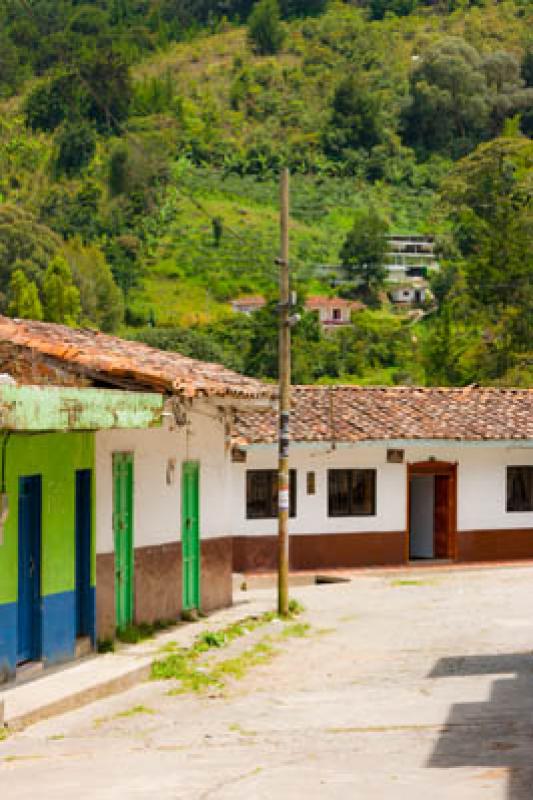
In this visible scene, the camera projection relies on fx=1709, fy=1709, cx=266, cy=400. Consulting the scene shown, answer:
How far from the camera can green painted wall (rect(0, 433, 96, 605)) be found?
1491cm

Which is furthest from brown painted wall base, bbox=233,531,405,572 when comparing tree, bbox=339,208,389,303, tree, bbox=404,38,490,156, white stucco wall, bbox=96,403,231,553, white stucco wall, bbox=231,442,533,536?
tree, bbox=404,38,490,156

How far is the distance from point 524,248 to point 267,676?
48254 millimetres

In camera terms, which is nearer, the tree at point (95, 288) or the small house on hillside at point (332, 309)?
the tree at point (95, 288)

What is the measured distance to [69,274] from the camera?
76812 millimetres

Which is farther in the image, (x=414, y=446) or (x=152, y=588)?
(x=414, y=446)

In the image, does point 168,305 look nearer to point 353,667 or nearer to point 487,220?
point 487,220

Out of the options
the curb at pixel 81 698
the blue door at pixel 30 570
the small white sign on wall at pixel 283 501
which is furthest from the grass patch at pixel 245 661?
the small white sign on wall at pixel 283 501

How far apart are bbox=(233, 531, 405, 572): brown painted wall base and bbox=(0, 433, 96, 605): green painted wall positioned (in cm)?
1290

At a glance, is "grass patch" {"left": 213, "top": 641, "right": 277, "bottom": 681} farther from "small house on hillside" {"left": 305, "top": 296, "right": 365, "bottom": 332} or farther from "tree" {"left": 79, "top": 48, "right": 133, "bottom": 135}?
"tree" {"left": 79, "top": 48, "right": 133, "bottom": 135}

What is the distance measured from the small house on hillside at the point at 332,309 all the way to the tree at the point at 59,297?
984 inches

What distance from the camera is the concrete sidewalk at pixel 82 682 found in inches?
546

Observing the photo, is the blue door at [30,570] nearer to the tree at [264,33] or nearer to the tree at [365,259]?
the tree at [365,259]

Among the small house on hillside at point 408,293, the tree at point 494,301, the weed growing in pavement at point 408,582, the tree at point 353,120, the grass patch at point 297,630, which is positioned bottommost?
the grass patch at point 297,630

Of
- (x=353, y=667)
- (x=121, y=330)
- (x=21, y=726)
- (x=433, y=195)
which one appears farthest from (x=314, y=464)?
(x=433, y=195)
